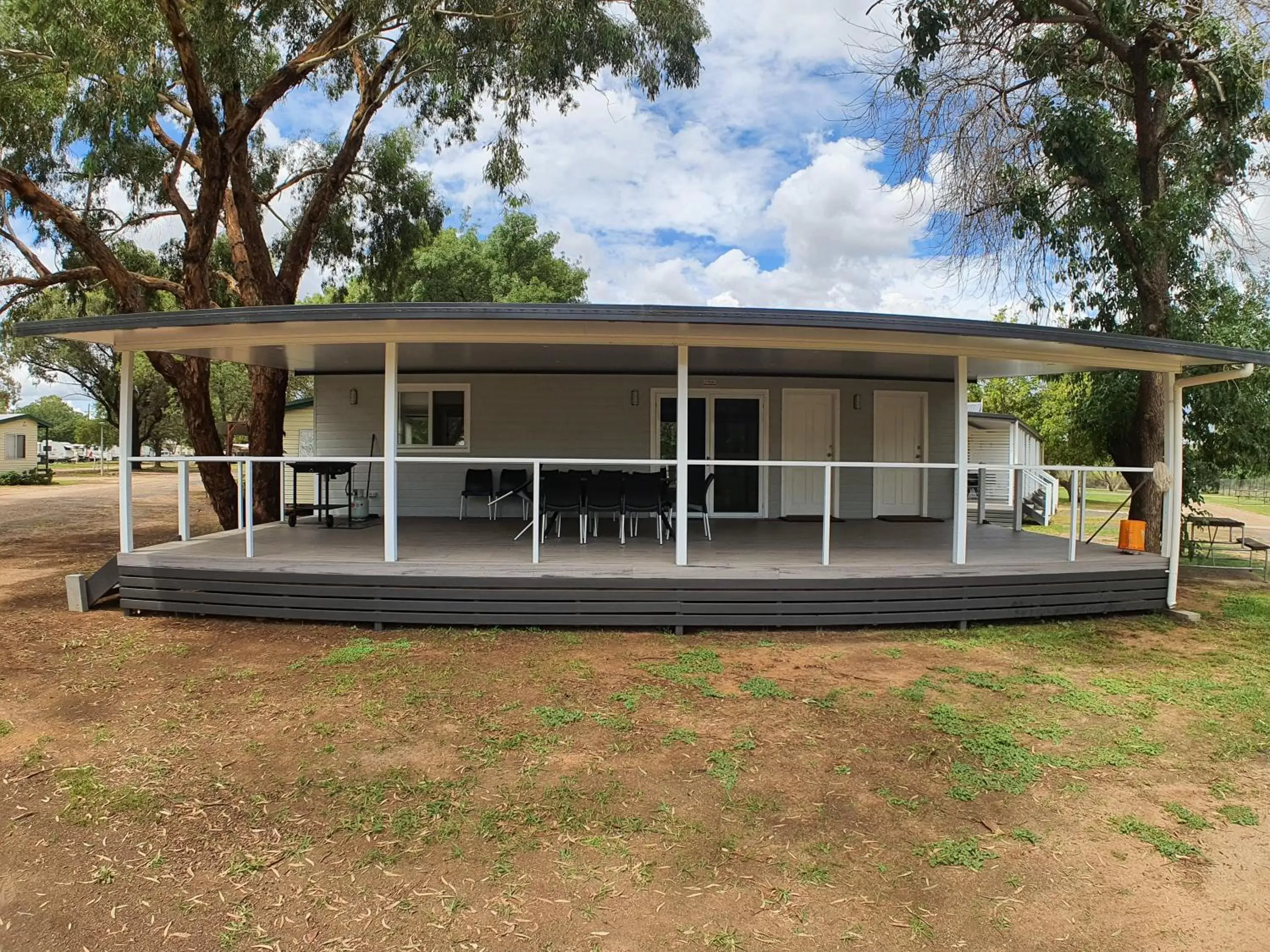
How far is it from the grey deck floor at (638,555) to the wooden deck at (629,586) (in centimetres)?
2

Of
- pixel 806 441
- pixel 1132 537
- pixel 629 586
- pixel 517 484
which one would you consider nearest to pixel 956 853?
pixel 629 586

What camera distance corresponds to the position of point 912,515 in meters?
10.6

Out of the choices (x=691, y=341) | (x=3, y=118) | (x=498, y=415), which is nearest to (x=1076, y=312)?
(x=691, y=341)

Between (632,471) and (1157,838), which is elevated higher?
(632,471)

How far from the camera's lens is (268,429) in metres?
10.5

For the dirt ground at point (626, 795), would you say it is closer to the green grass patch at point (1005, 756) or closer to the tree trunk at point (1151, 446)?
the green grass patch at point (1005, 756)

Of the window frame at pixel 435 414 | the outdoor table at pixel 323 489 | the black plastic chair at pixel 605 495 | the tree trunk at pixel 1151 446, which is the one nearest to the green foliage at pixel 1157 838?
the black plastic chair at pixel 605 495

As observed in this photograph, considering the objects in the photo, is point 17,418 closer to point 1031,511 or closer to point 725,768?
point 1031,511

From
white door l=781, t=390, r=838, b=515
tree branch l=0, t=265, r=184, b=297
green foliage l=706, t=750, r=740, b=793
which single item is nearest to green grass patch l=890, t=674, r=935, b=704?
green foliage l=706, t=750, r=740, b=793

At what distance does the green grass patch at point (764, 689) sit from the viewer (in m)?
4.52

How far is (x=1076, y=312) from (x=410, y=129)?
37.7ft

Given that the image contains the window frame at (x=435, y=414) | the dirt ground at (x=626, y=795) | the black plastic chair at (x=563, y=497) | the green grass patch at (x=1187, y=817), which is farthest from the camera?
the window frame at (x=435, y=414)

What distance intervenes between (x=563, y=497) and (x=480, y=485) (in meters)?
2.69

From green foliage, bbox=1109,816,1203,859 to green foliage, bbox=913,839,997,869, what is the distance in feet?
2.19
